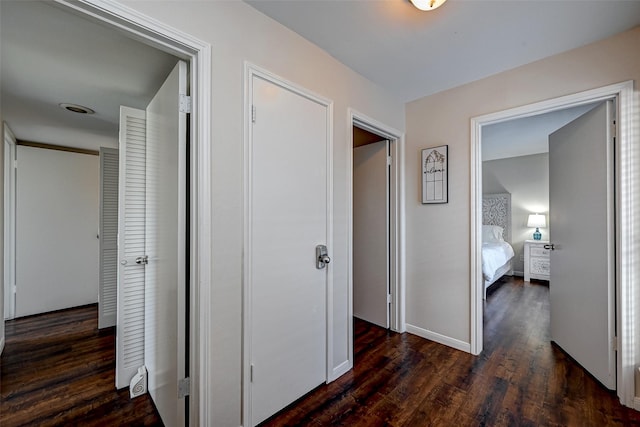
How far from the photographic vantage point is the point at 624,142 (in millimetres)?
1731

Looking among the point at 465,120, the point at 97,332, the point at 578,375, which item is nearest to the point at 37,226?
the point at 97,332

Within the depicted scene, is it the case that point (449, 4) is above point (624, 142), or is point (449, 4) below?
above

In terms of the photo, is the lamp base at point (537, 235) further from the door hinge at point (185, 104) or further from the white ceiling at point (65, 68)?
the white ceiling at point (65, 68)

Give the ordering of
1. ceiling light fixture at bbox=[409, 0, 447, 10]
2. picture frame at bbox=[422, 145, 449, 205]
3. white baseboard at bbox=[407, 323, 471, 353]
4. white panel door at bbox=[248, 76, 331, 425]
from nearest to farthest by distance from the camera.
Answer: ceiling light fixture at bbox=[409, 0, 447, 10], white panel door at bbox=[248, 76, 331, 425], white baseboard at bbox=[407, 323, 471, 353], picture frame at bbox=[422, 145, 449, 205]

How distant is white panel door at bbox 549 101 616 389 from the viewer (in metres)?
1.85

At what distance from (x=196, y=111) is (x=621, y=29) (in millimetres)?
2693

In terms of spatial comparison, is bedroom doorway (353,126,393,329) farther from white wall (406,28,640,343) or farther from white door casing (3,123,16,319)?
white door casing (3,123,16,319)

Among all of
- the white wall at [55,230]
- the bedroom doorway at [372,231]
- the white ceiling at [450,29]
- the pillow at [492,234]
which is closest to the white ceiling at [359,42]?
the white ceiling at [450,29]

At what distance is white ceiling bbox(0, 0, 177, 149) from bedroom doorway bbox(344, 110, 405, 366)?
1.93 metres

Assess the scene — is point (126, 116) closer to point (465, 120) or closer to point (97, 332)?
point (97, 332)

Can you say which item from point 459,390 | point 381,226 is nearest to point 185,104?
point 381,226

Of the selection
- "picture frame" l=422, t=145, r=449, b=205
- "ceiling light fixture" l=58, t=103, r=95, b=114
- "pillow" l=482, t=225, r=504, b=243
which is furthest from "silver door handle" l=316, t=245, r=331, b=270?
"pillow" l=482, t=225, r=504, b=243

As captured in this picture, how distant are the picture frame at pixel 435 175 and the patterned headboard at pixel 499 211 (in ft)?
13.2

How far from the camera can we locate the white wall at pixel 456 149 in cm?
188
